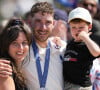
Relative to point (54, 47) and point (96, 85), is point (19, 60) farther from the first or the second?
point (96, 85)

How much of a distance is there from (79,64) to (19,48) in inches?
27.1

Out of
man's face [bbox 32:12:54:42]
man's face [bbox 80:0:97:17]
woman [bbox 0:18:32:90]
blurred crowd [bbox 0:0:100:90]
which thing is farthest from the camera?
man's face [bbox 80:0:97:17]

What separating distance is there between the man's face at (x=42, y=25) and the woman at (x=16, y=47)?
184 mm

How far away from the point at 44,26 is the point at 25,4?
7.87 m

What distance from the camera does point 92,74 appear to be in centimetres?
560

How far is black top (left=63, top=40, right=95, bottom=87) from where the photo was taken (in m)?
5.13

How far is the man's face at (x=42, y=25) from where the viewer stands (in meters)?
5.39

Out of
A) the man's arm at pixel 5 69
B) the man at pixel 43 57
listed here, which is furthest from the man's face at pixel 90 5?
the man's arm at pixel 5 69

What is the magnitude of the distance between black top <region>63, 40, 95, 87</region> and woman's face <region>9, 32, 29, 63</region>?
1.62ft

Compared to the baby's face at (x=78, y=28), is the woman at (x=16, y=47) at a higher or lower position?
lower

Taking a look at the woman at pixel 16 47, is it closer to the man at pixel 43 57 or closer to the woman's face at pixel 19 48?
the woman's face at pixel 19 48

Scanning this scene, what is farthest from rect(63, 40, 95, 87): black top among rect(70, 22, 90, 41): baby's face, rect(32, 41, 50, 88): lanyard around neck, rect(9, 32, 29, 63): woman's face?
rect(9, 32, 29, 63): woman's face

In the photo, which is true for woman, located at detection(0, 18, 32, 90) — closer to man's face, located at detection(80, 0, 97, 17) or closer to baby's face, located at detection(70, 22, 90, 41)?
baby's face, located at detection(70, 22, 90, 41)

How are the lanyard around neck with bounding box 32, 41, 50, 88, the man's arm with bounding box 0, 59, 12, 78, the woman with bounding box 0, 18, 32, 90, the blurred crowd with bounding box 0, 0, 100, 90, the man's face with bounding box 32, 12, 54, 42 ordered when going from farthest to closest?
1. the blurred crowd with bounding box 0, 0, 100, 90
2. the man's face with bounding box 32, 12, 54, 42
3. the lanyard around neck with bounding box 32, 41, 50, 88
4. the woman with bounding box 0, 18, 32, 90
5. the man's arm with bounding box 0, 59, 12, 78
